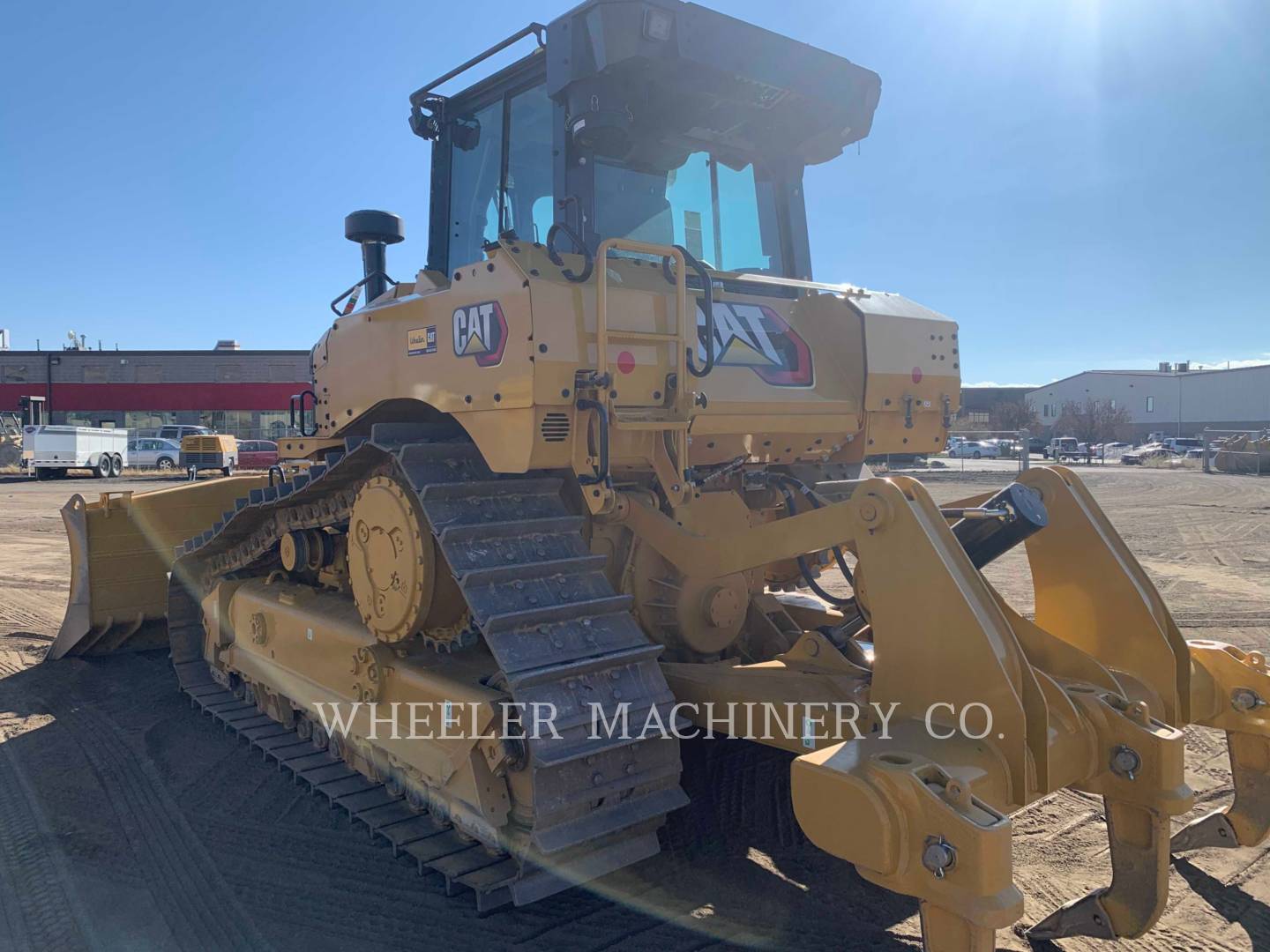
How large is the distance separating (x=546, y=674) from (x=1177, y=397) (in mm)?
79771

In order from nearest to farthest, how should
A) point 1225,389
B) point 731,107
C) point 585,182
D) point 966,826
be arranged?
point 966,826 → point 585,182 → point 731,107 → point 1225,389

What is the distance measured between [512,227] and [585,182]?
23.6 inches

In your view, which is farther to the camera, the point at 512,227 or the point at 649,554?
the point at 512,227

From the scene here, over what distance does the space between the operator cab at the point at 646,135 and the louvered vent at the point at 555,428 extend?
790mm

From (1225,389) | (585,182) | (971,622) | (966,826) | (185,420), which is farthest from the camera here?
(1225,389)

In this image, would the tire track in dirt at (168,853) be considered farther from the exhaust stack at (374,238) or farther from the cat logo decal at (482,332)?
the exhaust stack at (374,238)

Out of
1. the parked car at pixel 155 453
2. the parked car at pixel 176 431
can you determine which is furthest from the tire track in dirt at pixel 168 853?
the parked car at pixel 176 431

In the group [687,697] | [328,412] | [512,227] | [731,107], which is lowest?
[687,697]

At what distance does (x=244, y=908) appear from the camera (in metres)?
3.59

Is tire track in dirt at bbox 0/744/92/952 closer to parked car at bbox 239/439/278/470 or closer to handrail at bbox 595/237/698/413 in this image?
handrail at bbox 595/237/698/413

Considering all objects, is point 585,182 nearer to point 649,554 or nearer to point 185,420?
point 649,554

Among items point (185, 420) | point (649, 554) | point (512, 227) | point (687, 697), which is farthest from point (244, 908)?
point (185, 420)

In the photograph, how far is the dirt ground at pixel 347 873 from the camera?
3361 mm

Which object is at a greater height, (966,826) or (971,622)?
(971,622)
